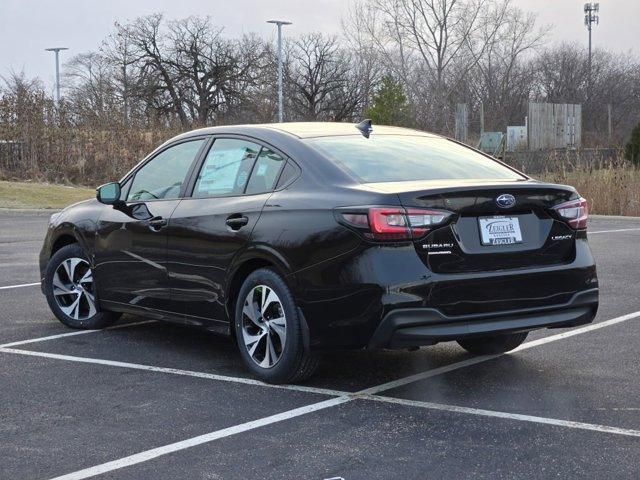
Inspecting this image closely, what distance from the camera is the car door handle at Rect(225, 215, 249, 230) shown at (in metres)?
6.29

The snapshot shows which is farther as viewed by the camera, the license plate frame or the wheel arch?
the wheel arch

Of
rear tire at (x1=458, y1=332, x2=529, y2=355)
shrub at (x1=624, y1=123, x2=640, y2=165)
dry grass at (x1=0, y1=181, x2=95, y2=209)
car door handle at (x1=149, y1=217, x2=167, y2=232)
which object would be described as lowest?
rear tire at (x1=458, y1=332, x2=529, y2=355)

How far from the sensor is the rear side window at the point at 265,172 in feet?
20.9

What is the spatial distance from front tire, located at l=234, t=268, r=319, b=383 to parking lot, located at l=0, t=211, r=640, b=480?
113 mm

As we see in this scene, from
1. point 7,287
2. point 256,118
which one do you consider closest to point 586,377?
point 7,287

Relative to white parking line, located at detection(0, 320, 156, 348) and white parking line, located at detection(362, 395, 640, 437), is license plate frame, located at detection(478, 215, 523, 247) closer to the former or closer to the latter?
white parking line, located at detection(362, 395, 640, 437)

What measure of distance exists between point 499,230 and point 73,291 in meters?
3.82

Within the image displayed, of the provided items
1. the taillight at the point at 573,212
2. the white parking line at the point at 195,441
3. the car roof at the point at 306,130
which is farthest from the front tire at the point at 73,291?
the taillight at the point at 573,212

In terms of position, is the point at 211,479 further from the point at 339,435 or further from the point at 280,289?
the point at 280,289

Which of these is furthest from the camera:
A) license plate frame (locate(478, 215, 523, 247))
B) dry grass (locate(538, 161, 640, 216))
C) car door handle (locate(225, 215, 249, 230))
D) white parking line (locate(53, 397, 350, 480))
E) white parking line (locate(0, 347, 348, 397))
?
dry grass (locate(538, 161, 640, 216))

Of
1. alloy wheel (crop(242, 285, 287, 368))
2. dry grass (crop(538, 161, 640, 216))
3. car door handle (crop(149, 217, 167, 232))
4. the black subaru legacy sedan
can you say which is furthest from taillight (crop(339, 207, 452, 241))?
dry grass (crop(538, 161, 640, 216))

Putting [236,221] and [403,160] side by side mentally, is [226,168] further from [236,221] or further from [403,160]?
[403,160]

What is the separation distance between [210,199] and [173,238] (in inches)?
16.1

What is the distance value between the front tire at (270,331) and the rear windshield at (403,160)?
82 cm
